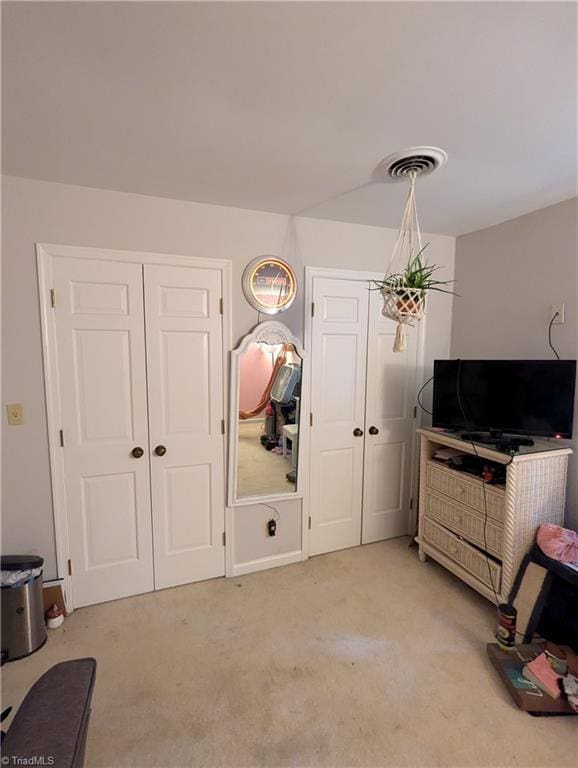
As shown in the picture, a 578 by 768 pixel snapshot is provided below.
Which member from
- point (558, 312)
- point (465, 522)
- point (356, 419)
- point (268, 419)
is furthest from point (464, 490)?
point (268, 419)

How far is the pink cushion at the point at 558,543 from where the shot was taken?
186cm

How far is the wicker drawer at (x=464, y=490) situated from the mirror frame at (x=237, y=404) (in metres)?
0.92

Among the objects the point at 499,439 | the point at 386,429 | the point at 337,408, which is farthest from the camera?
the point at 386,429

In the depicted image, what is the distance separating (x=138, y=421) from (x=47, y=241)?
43.4 inches

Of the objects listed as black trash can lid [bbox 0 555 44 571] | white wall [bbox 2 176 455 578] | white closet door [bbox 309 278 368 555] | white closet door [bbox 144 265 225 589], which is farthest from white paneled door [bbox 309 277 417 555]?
black trash can lid [bbox 0 555 44 571]

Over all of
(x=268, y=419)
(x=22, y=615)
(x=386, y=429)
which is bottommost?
(x=22, y=615)

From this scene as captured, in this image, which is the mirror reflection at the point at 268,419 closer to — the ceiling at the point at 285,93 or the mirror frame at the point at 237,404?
the mirror frame at the point at 237,404

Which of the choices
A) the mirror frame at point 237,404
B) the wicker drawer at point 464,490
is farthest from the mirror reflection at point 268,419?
the wicker drawer at point 464,490

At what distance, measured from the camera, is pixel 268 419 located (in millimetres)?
2521

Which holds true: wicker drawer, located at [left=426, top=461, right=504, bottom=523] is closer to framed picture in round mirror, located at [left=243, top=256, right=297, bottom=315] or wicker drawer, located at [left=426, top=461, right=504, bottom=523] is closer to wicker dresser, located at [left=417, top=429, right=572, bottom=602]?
wicker dresser, located at [left=417, top=429, right=572, bottom=602]

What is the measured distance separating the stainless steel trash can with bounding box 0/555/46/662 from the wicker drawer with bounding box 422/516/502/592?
2.43 metres

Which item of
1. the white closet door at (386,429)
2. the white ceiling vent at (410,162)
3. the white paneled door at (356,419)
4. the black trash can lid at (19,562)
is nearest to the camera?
the white ceiling vent at (410,162)

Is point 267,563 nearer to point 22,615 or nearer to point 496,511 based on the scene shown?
point 22,615

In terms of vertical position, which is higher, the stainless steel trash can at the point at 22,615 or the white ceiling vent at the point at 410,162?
the white ceiling vent at the point at 410,162
